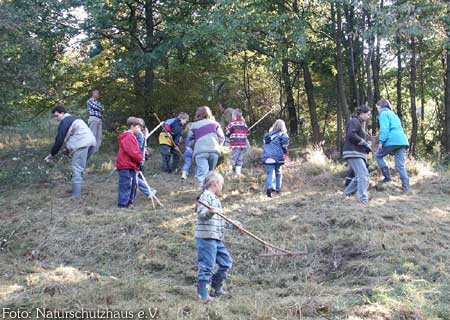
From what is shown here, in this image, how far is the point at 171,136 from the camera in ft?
38.7

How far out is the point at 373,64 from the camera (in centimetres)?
1723

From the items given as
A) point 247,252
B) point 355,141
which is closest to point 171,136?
point 355,141

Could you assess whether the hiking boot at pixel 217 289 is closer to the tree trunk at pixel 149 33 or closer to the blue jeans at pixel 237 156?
the blue jeans at pixel 237 156

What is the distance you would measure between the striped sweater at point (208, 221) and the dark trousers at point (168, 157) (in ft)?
20.7

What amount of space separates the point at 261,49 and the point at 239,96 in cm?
496

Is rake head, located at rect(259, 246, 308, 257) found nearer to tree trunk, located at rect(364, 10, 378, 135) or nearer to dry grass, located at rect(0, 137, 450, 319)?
dry grass, located at rect(0, 137, 450, 319)

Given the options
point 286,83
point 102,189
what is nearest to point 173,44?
point 102,189

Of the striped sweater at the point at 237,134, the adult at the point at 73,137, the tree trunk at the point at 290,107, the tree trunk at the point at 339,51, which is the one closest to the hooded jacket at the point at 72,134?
the adult at the point at 73,137

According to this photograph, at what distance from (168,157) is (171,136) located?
64 cm

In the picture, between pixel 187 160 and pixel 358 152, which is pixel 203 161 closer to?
pixel 187 160

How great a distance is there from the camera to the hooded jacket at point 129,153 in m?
9.11

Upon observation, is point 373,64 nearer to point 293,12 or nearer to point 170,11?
point 293,12

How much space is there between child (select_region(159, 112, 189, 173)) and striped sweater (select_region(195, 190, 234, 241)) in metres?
6.12

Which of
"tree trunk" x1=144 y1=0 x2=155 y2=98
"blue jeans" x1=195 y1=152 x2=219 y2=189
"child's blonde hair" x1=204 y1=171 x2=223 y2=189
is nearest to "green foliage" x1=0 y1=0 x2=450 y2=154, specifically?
"tree trunk" x1=144 y1=0 x2=155 y2=98
